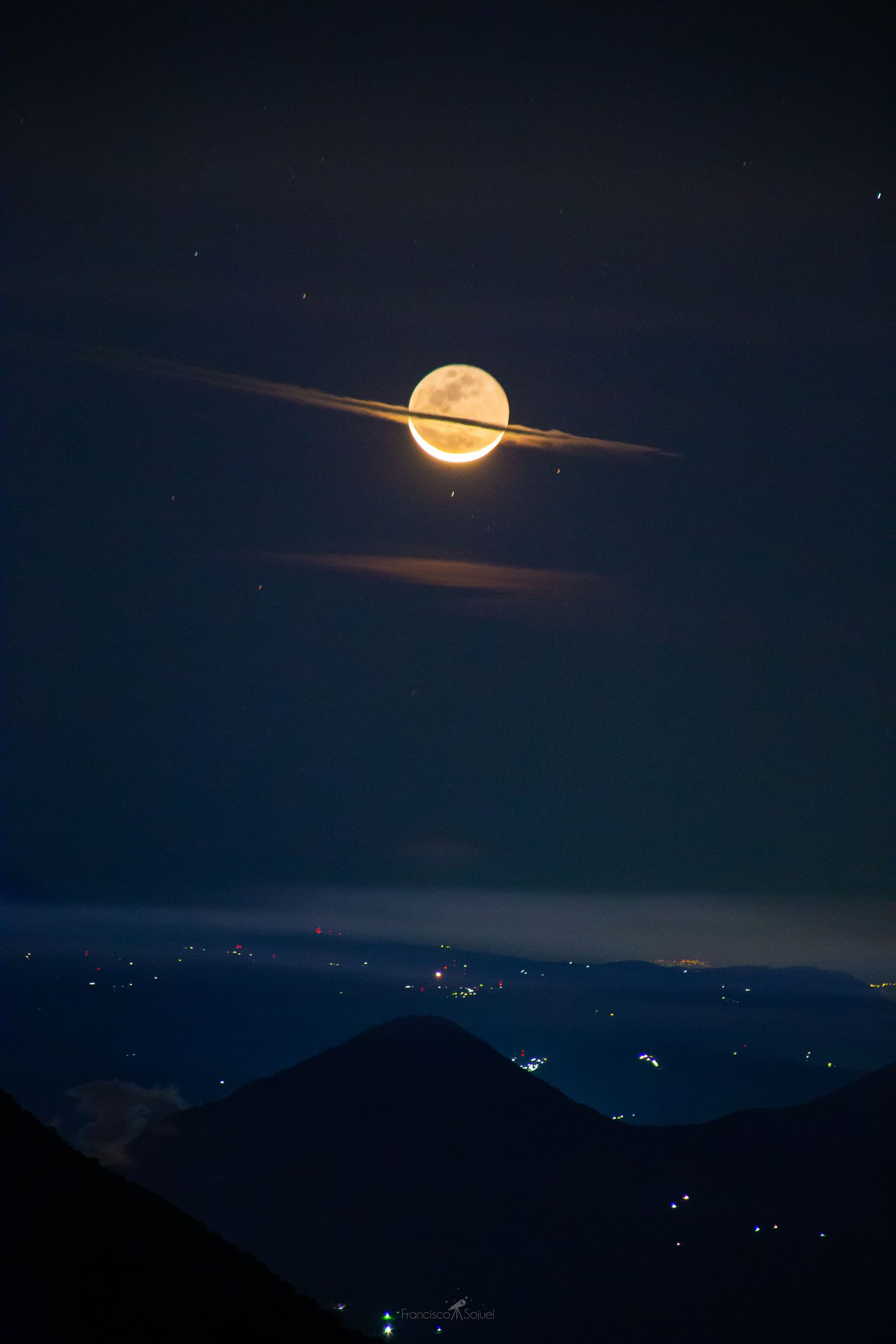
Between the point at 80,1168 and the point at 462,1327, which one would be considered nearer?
the point at 80,1168

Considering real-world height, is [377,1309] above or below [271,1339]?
below

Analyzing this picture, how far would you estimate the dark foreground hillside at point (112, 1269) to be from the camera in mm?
29375

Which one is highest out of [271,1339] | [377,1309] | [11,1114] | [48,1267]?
[11,1114]

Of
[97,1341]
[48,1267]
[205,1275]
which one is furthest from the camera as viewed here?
[205,1275]

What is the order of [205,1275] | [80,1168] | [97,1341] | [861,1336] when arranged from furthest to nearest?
[861,1336], [80,1168], [205,1275], [97,1341]

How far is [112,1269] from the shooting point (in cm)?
3225

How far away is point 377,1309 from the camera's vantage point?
19975 cm

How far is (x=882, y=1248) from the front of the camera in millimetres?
192000

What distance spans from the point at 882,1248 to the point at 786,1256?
57.9 feet

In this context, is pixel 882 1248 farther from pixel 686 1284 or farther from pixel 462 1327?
pixel 462 1327

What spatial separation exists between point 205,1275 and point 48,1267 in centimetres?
612

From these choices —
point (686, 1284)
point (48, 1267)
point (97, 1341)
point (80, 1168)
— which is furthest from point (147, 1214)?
point (686, 1284)

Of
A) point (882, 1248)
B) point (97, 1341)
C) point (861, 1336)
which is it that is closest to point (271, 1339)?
point (97, 1341)

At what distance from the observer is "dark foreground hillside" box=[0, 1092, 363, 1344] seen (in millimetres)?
29375
